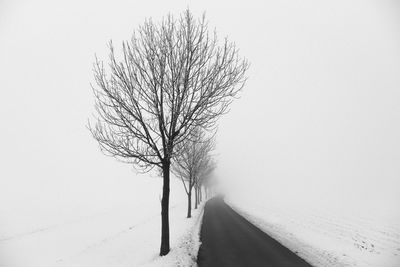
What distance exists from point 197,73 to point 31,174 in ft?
402

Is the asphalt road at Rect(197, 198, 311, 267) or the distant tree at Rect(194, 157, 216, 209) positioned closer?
the asphalt road at Rect(197, 198, 311, 267)

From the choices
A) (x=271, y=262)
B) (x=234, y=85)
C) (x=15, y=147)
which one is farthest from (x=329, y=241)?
(x=15, y=147)

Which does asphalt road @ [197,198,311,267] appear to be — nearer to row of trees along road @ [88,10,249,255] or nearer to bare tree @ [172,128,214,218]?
row of trees along road @ [88,10,249,255]

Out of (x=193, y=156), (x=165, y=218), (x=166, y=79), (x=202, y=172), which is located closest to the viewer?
(x=166, y=79)

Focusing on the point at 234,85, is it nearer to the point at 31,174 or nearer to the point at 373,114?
the point at 31,174

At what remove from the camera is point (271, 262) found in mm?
10219

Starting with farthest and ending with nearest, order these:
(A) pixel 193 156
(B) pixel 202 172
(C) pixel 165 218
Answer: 1. (B) pixel 202 172
2. (A) pixel 193 156
3. (C) pixel 165 218

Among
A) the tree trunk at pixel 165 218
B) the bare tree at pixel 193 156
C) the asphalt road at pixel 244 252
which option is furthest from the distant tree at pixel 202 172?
the tree trunk at pixel 165 218

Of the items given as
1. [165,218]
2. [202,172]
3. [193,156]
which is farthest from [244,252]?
[202,172]

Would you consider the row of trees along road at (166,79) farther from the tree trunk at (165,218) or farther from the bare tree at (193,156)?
the bare tree at (193,156)

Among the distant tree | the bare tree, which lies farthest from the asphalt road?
Result: the distant tree

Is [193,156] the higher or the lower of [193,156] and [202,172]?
the higher

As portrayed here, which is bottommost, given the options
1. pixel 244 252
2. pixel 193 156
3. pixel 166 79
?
pixel 244 252

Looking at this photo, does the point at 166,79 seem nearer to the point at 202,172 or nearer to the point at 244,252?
the point at 244,252
